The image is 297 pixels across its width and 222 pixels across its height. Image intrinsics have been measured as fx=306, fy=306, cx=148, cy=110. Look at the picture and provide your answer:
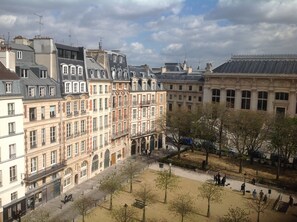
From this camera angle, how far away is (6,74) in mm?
36750

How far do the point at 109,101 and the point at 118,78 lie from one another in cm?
610

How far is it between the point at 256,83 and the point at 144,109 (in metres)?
34.4

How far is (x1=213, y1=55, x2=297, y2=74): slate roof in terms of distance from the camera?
271 feet

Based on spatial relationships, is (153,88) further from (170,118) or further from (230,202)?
(230,202)

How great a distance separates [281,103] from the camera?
8231 centimetres

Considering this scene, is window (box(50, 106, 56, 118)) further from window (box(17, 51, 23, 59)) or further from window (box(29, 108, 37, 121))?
window (box(17, 51, 23, 59))

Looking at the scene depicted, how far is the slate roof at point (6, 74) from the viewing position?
36.2 meters

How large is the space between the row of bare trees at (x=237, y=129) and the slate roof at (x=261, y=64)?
2059cm

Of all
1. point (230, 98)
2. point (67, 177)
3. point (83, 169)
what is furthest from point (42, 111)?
point (230, 98)

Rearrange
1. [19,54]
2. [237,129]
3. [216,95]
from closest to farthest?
1. [19,54]
2. [237,129]
3. [216,95]

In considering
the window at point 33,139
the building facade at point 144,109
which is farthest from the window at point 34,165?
the building facade at point 144,109

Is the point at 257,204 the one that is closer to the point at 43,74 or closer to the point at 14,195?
the point at 14,195

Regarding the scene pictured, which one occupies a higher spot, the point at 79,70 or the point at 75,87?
the point at 79,70

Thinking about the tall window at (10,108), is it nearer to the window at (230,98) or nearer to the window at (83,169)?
the window at (83,169)
